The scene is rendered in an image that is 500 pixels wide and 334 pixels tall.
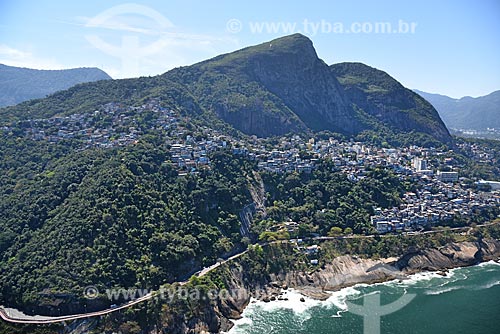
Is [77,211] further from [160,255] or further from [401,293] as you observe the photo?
[401,293]

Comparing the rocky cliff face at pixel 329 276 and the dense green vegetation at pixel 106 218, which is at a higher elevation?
the dense green vegetation at pixel 106 218

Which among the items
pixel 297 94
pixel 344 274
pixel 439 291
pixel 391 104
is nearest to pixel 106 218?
pixel 344 274

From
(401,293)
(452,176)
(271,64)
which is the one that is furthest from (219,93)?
(401,293)

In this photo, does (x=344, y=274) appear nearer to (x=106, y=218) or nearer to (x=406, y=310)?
(x=406, y=310)

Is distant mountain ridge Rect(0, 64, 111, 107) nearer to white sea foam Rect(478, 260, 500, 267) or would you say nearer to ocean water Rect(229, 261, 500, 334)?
ocean water Rect(229, 261, 500, 334)

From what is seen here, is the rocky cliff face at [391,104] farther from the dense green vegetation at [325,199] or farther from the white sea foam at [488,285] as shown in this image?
the white sea foam at [488,285]

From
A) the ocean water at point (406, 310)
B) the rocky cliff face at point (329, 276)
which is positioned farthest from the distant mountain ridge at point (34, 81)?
the ocean water at point (406, 310)
